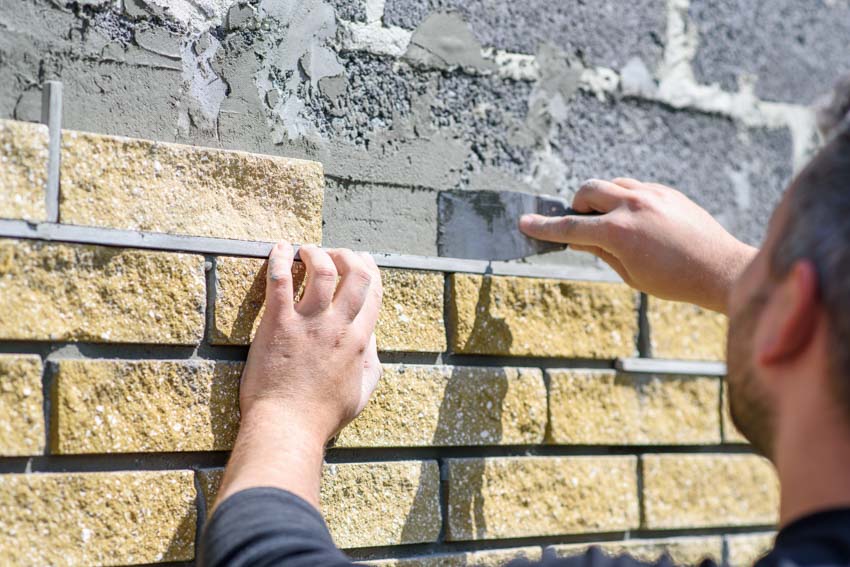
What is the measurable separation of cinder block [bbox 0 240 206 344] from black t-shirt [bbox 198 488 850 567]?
16.8 inches

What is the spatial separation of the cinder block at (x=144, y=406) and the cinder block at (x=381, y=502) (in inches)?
11.6

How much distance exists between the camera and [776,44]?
3109mm

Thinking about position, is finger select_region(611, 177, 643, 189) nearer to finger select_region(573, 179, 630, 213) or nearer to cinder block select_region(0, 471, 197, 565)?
finger select_region(573, 179, 630, 213)

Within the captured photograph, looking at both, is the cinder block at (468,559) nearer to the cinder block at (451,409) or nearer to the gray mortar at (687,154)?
the cinder block at (451,409)

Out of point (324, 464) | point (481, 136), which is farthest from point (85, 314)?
point (481, 136)

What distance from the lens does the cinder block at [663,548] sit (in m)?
2.56

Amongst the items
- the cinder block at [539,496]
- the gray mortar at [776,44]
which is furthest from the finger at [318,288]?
the gray mortar at [776,44]

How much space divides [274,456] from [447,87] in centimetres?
110

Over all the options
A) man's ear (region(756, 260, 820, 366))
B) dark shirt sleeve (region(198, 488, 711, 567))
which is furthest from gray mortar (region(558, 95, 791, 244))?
dark shirt sleeve (region(198, 488, 711, 567))

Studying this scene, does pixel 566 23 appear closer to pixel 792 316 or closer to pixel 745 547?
pixel 792 316

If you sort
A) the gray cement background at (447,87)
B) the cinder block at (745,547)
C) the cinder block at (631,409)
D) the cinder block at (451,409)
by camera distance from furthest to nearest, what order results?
the cinder block at (745,547) → the cinder block at (631,409) → the cinder block at (451,409) → the gray cement background at (447,87)

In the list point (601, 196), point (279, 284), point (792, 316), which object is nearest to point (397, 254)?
point (279, 284)

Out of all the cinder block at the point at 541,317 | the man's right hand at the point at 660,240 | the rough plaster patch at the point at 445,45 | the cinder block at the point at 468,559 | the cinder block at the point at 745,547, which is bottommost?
the cinder block at the point at 745,547

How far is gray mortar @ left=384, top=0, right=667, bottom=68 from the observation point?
242 cm
